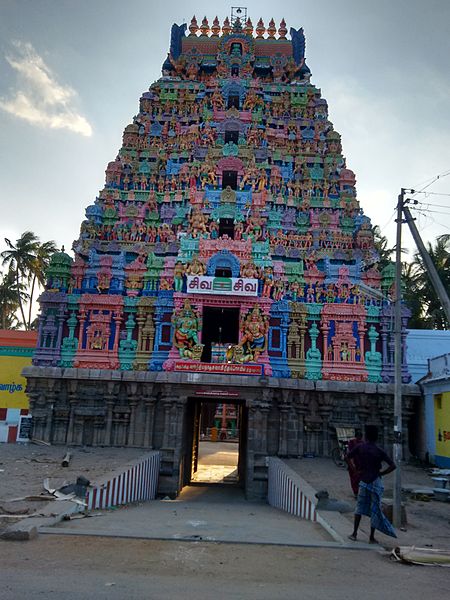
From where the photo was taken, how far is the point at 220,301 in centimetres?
2136

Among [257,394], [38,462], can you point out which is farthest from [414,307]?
[38,462]

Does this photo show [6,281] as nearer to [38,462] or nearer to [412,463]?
[38,462]

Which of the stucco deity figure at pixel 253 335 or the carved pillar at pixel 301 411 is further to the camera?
the stucco deity figure at pixel 253 335

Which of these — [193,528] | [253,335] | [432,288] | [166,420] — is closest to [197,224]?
[253,335]


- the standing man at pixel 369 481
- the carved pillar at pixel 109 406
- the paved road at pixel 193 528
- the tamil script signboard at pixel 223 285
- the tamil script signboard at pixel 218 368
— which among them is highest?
the tamil script signboard at pixel 223 285

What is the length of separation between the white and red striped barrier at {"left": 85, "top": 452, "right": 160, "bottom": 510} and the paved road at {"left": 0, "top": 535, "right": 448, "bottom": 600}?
3701mm

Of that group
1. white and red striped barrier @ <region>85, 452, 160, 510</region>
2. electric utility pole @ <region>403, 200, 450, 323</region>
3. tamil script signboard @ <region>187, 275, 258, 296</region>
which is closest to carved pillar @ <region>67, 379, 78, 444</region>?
white and red striped barrier @ <region>85, 452, 160, 510</region>

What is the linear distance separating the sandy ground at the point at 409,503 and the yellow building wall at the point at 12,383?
1337 centimetres

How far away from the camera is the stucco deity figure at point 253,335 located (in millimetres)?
20688

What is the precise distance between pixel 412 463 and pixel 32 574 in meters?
17.5

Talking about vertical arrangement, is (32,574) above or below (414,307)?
below

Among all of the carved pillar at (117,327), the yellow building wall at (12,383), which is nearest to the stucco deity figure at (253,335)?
the carved pillar at (117,327)

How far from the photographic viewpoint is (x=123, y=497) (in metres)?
13.3

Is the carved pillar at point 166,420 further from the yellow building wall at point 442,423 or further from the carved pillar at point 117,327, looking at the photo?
the yellow building wall at point 442,423
